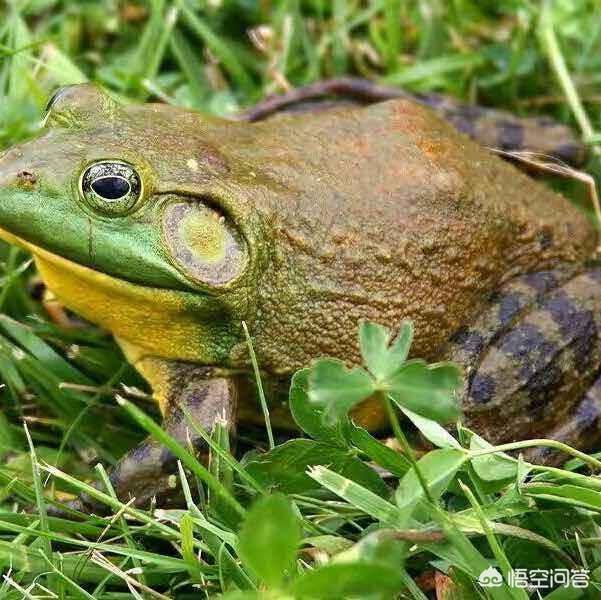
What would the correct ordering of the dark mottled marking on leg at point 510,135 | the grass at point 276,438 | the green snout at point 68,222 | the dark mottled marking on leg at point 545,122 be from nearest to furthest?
the grass at point 276,438, the green snout at point 68,222, the dark mottled marking on leg at point 510,135, the dark mottled marking on leg at point 545,122

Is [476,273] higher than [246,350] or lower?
higher

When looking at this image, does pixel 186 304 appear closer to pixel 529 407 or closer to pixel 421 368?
pixel 421 368

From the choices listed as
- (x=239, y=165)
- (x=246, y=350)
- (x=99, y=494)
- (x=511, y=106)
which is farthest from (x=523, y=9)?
(x=99, y=494)

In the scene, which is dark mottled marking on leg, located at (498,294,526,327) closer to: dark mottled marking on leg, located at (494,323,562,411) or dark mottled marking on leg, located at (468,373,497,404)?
dark mottled marking on leg, located at (494,323,562,411)

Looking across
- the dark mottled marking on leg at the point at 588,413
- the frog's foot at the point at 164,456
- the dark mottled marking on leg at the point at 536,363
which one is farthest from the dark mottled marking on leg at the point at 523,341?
the frog's foot at the point at 164,456

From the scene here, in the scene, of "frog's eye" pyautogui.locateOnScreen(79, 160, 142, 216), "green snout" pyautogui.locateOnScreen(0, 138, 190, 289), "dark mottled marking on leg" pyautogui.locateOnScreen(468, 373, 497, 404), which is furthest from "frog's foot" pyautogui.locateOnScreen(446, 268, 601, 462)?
"frog's eye" pyautogui.locateOnScreen(79, 160, 142, 216)

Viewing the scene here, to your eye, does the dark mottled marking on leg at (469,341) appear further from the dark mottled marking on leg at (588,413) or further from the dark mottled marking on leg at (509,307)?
the dark mottled marking on leg at (588,413)
